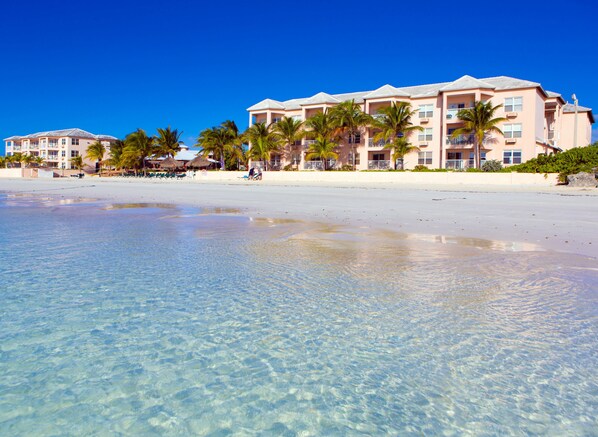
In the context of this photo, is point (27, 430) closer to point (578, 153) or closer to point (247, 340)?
point (247, 340)

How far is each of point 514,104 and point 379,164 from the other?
1349 cm

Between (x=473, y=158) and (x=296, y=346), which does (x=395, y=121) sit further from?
(x=296, y=346)

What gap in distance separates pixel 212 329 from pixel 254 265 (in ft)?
7.72

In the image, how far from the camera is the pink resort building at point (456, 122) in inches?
1706

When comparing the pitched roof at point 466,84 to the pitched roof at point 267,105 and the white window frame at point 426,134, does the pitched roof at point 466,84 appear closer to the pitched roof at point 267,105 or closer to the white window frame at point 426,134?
the white window frame at point 426,134

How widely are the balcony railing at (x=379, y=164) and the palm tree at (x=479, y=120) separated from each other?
7593mm

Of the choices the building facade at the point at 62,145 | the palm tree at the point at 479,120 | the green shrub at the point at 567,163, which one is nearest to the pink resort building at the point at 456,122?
the palm tree at the point at 479,120

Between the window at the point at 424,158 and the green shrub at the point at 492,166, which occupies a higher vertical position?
the window at the point at 424,158

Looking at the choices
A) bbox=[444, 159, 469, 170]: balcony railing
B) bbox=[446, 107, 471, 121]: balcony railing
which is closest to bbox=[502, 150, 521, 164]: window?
bbox=[444, 159, 469, 170]: balcony railing

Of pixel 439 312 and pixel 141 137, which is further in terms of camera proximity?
pixel 141 137

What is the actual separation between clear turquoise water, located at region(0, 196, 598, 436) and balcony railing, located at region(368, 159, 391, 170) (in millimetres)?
43132

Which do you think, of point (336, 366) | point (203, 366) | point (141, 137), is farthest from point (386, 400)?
point (141, 137)

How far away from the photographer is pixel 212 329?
341cm

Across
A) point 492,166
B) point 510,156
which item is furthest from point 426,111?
point 492,166
